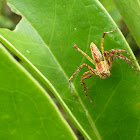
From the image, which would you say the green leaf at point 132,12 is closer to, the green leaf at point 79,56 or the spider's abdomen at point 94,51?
the green leaf at point 79,56

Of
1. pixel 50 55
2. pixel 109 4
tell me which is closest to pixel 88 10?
pixel 50 55

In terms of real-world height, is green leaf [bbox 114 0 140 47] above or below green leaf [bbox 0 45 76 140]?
below

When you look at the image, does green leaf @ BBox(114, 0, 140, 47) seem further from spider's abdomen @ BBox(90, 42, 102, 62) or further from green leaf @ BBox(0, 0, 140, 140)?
spider's abdomen @ BBox(90, 42, 102, 62)

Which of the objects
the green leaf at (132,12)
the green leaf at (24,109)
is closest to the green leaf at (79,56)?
the green leaf at (132,12)

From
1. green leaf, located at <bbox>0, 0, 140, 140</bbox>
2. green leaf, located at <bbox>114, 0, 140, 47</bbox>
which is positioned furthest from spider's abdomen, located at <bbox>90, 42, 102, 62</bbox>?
green leaf, located at <bbox>114, 0, 140, 47</bbox>

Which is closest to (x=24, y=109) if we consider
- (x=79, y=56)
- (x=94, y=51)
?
(x=79, y=56)

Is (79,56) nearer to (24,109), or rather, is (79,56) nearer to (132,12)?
(132,12)

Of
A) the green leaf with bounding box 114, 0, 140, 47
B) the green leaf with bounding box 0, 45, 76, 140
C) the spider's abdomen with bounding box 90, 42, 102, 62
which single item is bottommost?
the spider's abdomen with bounding box 90, 42, 102, 62
